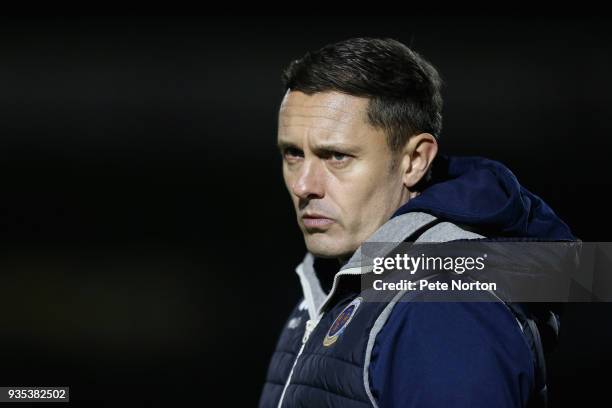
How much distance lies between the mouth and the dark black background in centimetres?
199

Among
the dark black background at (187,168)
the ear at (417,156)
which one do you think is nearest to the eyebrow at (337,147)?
the ear at (417,156)

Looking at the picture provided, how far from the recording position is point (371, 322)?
3.85 ft

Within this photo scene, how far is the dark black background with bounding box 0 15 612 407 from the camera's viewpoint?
3.36 m

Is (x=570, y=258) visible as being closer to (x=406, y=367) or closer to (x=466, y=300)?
(x=466, y=300)

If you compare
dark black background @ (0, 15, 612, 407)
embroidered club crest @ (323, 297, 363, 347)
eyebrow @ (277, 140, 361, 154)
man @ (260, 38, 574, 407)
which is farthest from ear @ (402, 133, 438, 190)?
dark black background @ (0, 15, 612, 407)

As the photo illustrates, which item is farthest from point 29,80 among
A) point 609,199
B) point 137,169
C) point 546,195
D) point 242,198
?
point 609,199

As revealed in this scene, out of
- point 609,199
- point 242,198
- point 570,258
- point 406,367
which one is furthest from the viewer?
point 242,198

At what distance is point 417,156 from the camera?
1.48 metres

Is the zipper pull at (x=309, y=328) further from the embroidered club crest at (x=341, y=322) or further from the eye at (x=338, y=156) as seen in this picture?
the eye at (x=338, y=156)

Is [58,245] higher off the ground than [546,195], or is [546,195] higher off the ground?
[546,195]

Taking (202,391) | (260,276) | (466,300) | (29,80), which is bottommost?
(202,391)

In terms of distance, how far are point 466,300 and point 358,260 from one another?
24 centimetres

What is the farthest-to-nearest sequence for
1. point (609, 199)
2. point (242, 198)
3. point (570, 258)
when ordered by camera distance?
point (242, 198) → point (609, 199) → point (570, 258)

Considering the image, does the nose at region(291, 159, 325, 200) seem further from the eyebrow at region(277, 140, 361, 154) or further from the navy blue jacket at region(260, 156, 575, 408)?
the navy blue jacket at region(260, 156, 575, 408)
